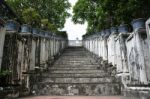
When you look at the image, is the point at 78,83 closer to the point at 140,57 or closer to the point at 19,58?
the point at 19,58

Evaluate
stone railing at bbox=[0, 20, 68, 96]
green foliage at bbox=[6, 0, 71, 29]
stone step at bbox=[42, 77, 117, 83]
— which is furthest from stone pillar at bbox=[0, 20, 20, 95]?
green foliage at bbox=[6, 0, 71, 29]

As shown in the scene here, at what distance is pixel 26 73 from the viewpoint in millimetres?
6070

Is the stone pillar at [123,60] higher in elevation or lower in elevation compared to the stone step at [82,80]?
higher

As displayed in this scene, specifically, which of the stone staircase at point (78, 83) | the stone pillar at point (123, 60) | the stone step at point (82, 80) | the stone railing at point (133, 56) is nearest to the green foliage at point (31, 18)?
the stone staircase at point (78, 83)

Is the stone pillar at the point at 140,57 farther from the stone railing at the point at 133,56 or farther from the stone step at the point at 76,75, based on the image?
the stone step at the point at 76,75

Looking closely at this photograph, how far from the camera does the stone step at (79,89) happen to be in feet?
19.8

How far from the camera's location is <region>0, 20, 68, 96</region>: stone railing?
4.85 metres

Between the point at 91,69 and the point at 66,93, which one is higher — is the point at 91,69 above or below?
above

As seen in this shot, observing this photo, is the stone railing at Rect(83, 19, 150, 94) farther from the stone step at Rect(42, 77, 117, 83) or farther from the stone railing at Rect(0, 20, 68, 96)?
the stone railing at Rect(0, 20, 68, 96)

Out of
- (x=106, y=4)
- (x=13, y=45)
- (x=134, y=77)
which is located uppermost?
(x=106, y=4)

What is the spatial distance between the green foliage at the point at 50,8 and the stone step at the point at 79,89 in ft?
46.3

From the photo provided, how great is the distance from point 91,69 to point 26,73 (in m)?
2.88

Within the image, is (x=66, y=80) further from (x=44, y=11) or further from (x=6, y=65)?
(x=44, y=11)

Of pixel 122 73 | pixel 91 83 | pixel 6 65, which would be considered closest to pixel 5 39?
pixel 6 65
